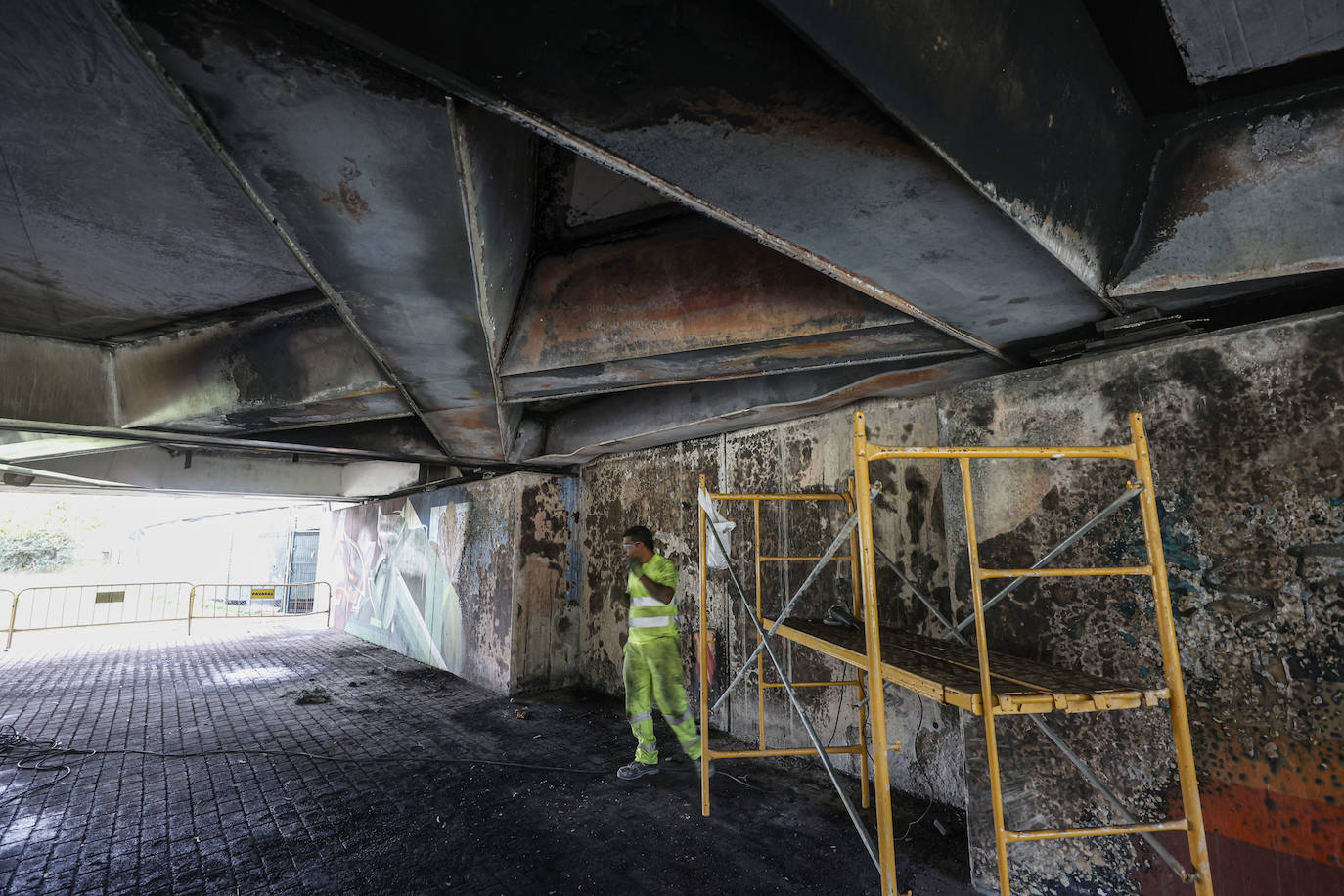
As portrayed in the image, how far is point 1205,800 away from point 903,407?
2828 millimetres

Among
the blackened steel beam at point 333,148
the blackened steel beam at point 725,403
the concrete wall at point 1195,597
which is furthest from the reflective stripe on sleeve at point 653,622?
the blackened steel beam at point 333,148

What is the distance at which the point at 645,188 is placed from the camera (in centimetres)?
313

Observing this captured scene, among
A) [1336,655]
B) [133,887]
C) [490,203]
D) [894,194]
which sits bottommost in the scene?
[133,887]

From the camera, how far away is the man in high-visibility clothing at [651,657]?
504 cm

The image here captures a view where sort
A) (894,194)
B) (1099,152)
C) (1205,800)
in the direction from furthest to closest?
1. (1205,800)
2. (1099,152)
3. (894,194)

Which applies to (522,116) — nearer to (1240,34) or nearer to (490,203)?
(490,203)

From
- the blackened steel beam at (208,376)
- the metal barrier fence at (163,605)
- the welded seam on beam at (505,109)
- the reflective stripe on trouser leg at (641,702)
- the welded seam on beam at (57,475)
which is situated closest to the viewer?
the welded seam on beam at (505,109)

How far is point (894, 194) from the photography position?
2053 millimetres

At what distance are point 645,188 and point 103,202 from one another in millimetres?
2621

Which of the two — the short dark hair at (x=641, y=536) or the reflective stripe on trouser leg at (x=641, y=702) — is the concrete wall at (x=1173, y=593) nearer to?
the reflective stripe on trouser leg at (x=641, y=702)

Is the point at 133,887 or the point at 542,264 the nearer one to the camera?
the point at 133,887

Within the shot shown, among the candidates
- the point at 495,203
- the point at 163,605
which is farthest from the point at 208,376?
the point at 163,605

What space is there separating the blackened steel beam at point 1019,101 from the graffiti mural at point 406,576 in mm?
8381

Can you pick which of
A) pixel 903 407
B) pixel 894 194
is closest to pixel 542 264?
pixel 894 194
